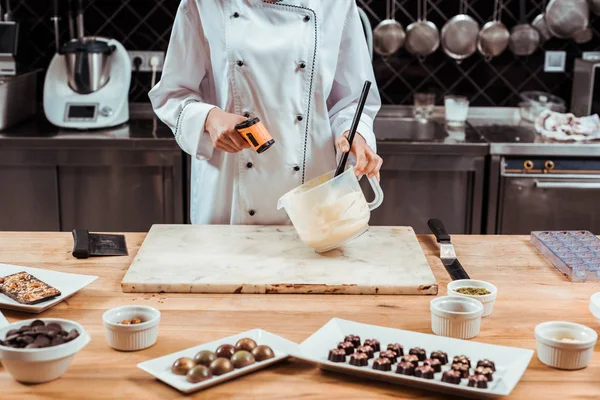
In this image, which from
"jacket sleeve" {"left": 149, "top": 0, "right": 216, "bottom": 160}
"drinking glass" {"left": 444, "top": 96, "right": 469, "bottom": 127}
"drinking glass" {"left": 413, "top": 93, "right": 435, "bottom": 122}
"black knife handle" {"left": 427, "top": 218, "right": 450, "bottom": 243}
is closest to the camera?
"black knife handle" {"left": 427, "top": 218, "right": 450, "bottom": 243}

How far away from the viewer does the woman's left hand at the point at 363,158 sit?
1.82 meters

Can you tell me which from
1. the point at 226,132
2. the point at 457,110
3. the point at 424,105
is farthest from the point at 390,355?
the point at 424,105

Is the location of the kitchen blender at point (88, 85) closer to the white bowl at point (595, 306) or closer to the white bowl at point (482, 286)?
the white bowl at point (482, 286)

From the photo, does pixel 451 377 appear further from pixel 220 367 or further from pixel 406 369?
pixel 220 367

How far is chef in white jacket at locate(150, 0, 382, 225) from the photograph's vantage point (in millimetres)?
2033

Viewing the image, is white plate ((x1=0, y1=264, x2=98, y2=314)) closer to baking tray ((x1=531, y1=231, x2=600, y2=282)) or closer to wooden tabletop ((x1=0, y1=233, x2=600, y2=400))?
wooden tabletop ((x1=0, y1=233, x2=600, y2=400))

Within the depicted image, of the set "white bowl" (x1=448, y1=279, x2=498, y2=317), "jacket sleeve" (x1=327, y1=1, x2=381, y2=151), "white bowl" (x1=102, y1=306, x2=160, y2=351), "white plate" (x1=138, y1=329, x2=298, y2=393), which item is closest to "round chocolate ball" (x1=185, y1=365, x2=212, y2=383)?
"white plate" (x1=138, y1=329, x2=298, y2=393)

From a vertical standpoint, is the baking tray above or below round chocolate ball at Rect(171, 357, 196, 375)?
above

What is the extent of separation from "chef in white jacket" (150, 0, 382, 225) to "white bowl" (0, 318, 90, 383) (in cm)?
84

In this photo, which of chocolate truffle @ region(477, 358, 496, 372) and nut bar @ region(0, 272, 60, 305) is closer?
chocolate truffle @ region(477, 358, 496, 372)

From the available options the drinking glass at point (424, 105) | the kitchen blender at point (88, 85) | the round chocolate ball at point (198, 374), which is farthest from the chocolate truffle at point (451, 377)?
the drinking glass at point (424, 105)

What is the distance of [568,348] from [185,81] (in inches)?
47.1

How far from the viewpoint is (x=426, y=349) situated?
1.32 meters

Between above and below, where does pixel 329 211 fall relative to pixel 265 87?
below
